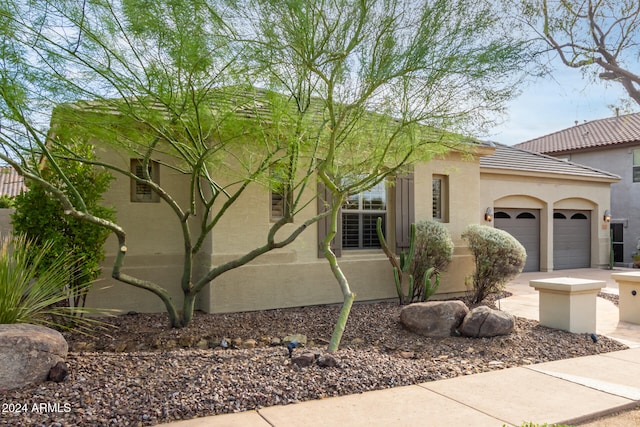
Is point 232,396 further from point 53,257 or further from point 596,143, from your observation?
point 596,143

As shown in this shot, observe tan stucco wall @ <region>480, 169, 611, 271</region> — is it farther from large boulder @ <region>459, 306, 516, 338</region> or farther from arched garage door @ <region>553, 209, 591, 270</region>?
large boulder @ <region>459, 306, 516, 338</region>

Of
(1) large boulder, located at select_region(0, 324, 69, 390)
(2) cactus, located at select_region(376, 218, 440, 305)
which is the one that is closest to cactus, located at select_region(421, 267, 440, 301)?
(2) cactus, located at select_region(376, 218, 440, 305)

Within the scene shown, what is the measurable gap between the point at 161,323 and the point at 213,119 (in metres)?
3.60

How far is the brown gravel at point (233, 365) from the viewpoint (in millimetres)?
3967

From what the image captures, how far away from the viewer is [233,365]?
4.96 metres

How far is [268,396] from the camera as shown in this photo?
4320 mm

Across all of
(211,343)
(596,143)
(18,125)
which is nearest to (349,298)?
(211,343)

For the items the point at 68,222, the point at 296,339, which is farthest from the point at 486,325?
the point at 68,222

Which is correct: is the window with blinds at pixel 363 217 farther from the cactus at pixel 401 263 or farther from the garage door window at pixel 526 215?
the garage door window at pixel 526 215

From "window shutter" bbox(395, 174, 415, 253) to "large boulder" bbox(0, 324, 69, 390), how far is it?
716cm

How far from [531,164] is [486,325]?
11431 millimetres

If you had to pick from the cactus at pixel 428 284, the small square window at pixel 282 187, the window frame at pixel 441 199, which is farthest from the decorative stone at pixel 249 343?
the window frame at pixel 441 199

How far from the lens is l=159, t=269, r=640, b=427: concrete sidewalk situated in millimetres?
3936

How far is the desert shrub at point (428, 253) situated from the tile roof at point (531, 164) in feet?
18.3
